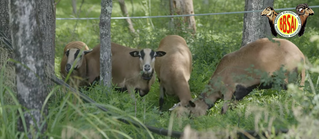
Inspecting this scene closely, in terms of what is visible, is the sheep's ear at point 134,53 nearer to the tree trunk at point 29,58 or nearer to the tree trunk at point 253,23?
the tree trunk at point 253,23

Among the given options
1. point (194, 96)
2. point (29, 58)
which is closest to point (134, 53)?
point (194, 96)

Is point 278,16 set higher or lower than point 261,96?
higher

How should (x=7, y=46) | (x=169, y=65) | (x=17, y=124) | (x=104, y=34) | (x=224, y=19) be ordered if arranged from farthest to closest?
(x=224, y=19)
(x=169, y=65)
(x=104, y=34)
(x=7, y=46)
(x=17, y=124)

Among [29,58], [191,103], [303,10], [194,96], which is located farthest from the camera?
[303,10]

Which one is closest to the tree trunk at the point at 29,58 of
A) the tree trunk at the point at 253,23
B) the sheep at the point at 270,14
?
the sheep at the point at 270,14

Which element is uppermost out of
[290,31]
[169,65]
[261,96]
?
[290,31]

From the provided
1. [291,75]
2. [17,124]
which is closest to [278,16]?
[291,75]

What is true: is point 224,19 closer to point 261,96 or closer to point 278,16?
point 278,16

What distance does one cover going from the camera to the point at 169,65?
302 inches

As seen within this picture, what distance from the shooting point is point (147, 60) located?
7.41 metres

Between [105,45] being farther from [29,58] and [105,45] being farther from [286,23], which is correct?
[286,23]

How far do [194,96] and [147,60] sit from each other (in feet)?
4.13

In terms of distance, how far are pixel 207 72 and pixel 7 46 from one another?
462 centimetres

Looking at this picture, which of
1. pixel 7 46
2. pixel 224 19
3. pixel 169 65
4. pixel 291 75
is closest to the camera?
pixel 291 75
